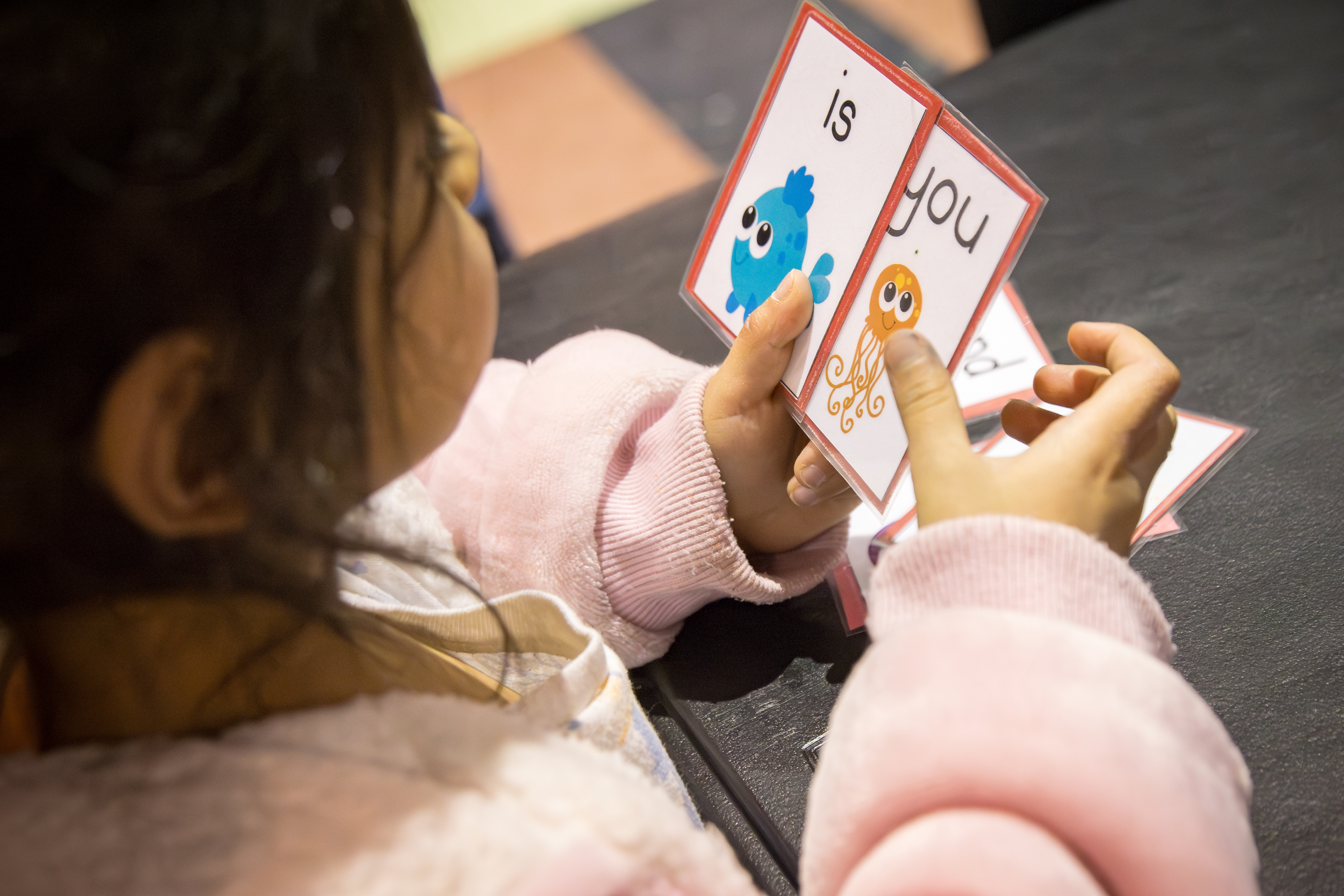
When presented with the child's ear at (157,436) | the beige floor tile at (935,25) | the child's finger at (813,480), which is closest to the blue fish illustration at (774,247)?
the child's finger at (813,480)

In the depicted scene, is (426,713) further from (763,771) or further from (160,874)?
(763,771)

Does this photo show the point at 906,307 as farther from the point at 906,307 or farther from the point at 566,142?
the point at 566,142

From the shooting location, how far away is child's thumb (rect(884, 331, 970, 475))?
0.51 meters

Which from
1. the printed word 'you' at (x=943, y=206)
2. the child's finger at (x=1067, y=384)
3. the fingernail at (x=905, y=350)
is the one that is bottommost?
the child's finger at (x=1067, y=384)

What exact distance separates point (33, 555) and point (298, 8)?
0.25 m

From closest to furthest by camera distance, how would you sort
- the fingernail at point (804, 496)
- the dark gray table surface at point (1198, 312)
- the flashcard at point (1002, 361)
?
the dark gray table surface at point (1198, 312)
the fingernail at point (804, 496)
the flashcard at point (1002, 361)

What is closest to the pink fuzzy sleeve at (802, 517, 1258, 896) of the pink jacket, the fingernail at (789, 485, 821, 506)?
the pink jacket

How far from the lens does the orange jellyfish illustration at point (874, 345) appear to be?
0.59 m

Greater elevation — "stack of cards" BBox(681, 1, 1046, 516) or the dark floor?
"stack of cards" BBox(681, 1, 1046, 516)

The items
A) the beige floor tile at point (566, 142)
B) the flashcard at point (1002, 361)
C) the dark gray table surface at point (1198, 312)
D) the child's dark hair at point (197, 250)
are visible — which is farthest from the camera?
the beige floor tile at point (566, 142)

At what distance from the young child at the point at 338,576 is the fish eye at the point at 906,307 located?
5cm

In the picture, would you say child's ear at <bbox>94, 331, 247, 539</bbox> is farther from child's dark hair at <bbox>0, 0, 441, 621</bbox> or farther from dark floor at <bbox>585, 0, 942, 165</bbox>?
dark floor at <bbox>585, 0, 942, 165</bbox>

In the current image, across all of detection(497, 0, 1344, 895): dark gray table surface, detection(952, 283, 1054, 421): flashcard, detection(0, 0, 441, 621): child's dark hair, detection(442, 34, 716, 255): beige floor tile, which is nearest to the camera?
detection(0, 0, 441, 621): child's dark hair

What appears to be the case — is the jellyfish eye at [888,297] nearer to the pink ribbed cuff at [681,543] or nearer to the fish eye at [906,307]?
the fish eye at [906,307]
